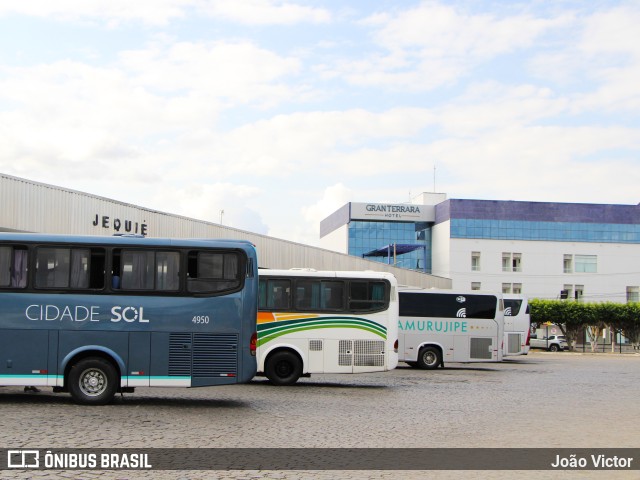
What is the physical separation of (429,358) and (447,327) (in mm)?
1437

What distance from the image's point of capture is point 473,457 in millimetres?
10773

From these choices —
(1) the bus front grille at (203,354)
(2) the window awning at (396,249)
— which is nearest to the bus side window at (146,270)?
(1) the bus front grille at (203,354)

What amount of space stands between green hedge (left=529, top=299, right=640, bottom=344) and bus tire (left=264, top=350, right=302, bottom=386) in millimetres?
42844

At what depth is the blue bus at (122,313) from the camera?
15430 millimetres

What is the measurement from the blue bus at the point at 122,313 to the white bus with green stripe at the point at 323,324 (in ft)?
19.9

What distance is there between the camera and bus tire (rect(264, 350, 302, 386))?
22.0m

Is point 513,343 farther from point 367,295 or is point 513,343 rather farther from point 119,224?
point 119,224

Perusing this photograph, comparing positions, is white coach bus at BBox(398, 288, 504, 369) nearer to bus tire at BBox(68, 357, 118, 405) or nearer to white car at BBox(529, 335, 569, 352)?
bus tire at BBox(68, 357, 118, 405)

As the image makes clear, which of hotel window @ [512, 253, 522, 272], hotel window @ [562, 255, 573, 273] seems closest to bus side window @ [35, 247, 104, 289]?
hotel window @ [512, 253, 522, 272]

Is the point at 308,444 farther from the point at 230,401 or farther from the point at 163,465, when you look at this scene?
the point at 230,401

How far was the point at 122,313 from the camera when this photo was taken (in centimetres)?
1569

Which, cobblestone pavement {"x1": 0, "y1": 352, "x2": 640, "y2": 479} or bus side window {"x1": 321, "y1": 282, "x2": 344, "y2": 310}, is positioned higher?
bus side window {"x1": 321, "y1": 282, "x2": 344, "y2": 310}

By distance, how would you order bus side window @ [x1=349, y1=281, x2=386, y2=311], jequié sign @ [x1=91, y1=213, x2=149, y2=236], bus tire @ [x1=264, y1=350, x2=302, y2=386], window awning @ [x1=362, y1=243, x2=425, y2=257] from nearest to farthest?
bus tire @ [x1=264, y1=350, x2=302, y2=386], bus side window @ [x1=349, y1=281, x2=386, y2=311], jequié sign @ [x1=91, y1=213, x2=149, y2=236], window awning @ [x1=362, y1=243, x2=425, y2=257]

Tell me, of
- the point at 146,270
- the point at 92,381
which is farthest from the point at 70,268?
the point at 92,381
